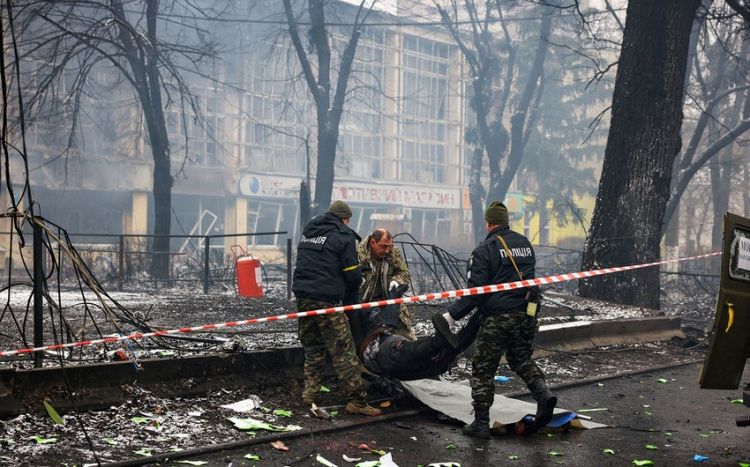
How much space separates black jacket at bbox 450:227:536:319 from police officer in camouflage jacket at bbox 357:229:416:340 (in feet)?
3.80

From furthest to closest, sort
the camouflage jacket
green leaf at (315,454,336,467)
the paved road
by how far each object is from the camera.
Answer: the camouflage jacket
the paved road
green leaf at (315,454,336,467)

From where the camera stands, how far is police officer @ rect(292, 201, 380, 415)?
7.00 metres

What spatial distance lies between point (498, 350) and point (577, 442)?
0.91m

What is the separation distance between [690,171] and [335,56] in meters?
27.1

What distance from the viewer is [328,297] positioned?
7.04m

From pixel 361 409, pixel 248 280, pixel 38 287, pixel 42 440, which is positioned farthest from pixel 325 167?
pixel 42 440

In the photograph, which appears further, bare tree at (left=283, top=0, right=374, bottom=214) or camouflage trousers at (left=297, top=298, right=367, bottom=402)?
bare tree at (left=283, top=0, right=374, bottom=214)

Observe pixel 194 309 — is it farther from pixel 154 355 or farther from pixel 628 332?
pixel 628 332

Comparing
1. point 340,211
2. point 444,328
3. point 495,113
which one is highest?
point 495,113

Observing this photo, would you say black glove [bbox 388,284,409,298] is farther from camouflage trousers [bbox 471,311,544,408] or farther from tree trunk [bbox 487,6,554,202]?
tree trunk [bbox 487,6,554,202]

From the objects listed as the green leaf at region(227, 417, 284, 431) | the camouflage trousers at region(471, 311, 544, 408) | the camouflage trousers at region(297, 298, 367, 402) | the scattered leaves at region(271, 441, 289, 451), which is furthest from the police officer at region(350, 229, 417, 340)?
the scattered leaves at region(271, 441, 289, 451)

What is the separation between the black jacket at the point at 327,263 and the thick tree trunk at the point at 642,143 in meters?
8.40

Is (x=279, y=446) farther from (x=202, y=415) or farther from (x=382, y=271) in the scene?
(x=382, y=271)

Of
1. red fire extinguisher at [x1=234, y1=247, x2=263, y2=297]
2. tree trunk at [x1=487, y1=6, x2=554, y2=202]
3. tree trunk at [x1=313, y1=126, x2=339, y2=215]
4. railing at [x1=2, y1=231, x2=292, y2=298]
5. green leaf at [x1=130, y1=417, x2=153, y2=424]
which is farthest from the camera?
tree trunk at [x1=487, y1=6, x2=554, y2=202]
